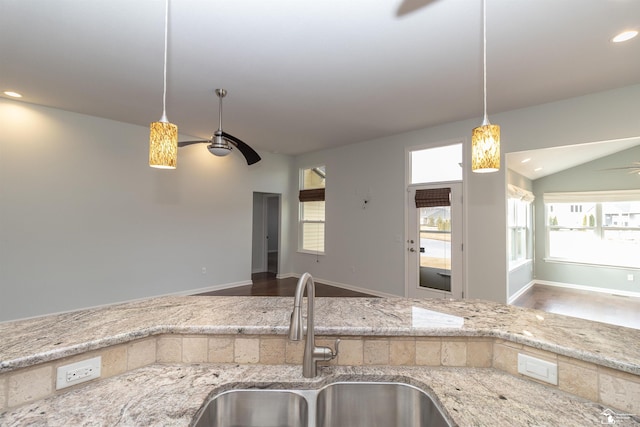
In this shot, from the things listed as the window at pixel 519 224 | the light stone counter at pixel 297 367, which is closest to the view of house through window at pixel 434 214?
the window at pixel 519 224

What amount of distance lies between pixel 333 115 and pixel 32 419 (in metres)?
3.93

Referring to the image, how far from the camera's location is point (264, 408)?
94cm

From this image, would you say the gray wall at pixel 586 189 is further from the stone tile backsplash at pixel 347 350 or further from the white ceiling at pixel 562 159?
the stone tile backsplash at pixel 347 350

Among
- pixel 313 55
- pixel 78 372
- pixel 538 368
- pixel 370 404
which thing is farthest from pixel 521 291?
pixel 78 372

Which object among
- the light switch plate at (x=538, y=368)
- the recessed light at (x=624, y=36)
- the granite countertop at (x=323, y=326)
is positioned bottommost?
the light switch plate at (x=538, y=368)

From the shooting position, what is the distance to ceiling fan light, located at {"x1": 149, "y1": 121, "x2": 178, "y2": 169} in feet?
5.09

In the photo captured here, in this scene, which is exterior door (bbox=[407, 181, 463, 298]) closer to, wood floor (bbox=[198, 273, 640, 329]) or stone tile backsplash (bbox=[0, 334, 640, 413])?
wood floor (bbox=[198, 273, 640, 329])

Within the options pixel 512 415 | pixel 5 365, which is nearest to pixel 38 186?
pixel 5 365

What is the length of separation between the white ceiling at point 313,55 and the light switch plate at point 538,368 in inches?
85.1

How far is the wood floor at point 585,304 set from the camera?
14.1 feet

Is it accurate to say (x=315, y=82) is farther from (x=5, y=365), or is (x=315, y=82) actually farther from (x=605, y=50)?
(x=5, y=365)

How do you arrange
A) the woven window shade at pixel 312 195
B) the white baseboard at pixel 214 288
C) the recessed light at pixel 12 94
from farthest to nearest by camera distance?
the woven window shade at pixel 312 195
the white baseboard at pixel 214 288
the recessed light at pixel 12 94

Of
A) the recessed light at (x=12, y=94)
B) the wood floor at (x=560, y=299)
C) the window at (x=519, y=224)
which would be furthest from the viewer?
the window at (x=519, y=224)

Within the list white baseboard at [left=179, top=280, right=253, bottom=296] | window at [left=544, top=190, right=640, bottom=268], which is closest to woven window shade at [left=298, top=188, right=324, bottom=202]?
white baseboard at [left=179, top=280, right=253, bottom=296]
